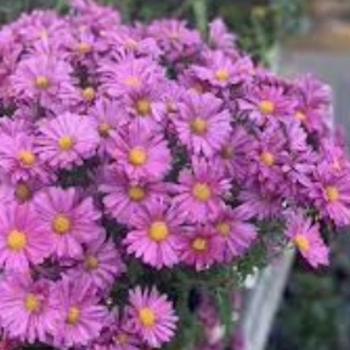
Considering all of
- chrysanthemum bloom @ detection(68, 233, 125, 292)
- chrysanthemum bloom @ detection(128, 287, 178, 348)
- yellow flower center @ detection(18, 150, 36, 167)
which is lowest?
chrysanthemum bloom @ detection(128, 287, 178, 348)

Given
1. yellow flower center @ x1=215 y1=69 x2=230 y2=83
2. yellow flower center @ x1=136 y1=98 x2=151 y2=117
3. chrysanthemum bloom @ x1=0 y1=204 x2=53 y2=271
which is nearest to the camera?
chrysanthemum bloom @ x1=0 y1=204 x2=53 y2=271

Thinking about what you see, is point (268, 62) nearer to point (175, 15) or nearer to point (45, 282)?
point (175, 15)

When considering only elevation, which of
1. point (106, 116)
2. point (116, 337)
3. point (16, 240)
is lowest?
point (116, 337)

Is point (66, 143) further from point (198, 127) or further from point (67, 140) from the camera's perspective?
point (198, 127)

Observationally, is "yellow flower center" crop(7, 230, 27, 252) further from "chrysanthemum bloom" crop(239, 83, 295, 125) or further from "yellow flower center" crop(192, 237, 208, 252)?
"chrysanthemum bloom" crop(239, 83, 295, 125)

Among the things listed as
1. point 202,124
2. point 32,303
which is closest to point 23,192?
point 32,303

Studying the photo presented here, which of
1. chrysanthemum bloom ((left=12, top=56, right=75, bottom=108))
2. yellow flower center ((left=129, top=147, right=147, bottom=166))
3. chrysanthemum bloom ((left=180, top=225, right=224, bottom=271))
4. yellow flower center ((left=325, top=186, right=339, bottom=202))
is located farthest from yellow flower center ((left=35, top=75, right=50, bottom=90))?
yellow flower center ((left=325, top=186, right=339, bottom=202))

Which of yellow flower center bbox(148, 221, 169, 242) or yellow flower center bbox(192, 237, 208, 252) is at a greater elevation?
yellow flower center bbox(148, 221, 169, 242)
